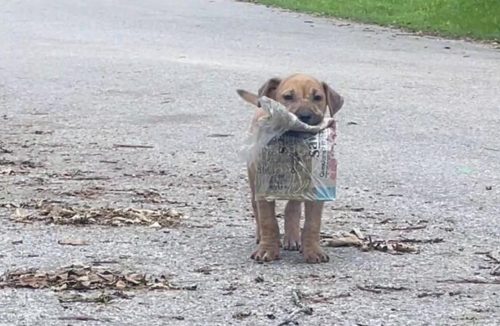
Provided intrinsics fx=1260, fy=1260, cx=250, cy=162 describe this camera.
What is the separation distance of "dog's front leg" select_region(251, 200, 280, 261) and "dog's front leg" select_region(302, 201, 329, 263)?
0.11 meters

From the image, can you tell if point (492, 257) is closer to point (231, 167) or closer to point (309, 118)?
point (309, 118)

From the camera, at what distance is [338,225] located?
5.82 metres

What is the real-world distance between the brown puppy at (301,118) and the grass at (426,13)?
11510 millimetres

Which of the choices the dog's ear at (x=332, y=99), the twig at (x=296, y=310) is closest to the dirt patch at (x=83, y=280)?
the twig at (x=296, y=310)

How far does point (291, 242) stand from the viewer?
5184 millimetres

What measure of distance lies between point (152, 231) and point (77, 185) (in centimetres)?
132

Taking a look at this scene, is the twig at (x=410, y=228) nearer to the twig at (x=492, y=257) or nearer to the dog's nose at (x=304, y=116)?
the twig at (x=492, y=257)

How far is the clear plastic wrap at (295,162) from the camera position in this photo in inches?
190

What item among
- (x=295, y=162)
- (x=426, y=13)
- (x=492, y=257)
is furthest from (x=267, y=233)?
(x=426, y=13)

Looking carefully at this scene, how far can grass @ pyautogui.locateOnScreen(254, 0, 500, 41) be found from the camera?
16981mm

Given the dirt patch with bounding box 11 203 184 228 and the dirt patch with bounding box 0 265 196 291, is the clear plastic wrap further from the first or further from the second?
the dirt patch with bounding box 11 203 184 228

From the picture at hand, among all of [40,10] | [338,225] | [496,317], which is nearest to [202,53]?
[40,10]

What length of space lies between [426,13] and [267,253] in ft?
47.9

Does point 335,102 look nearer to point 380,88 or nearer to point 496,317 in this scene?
point 496,317
